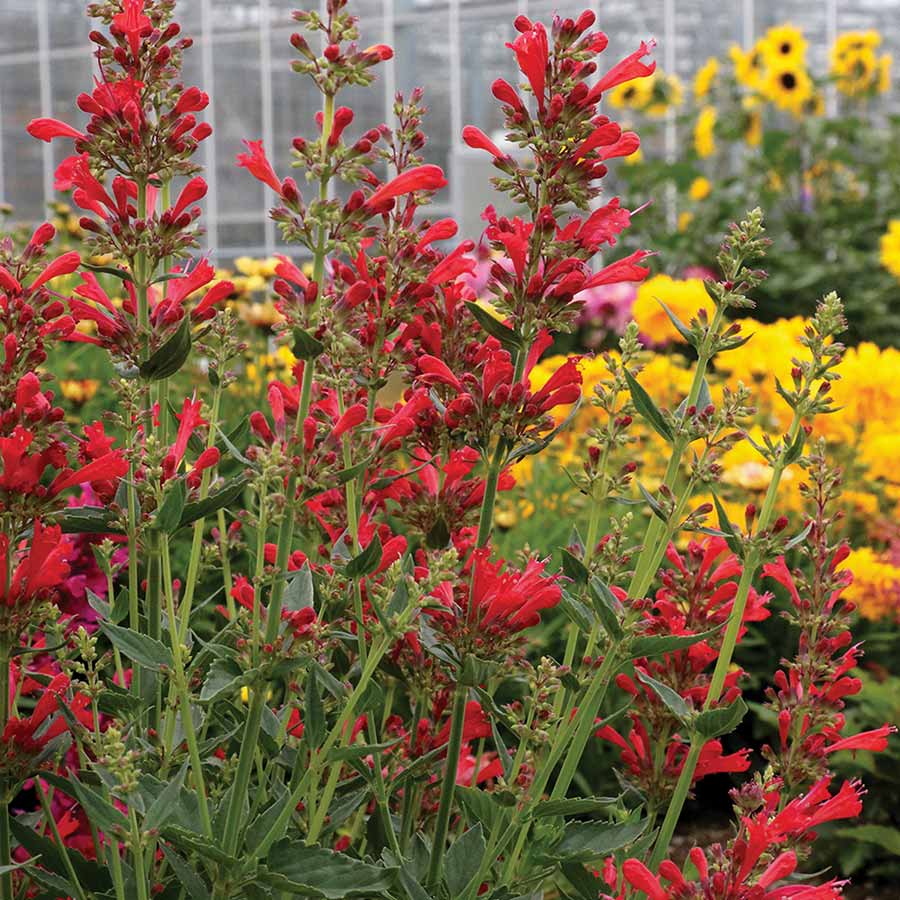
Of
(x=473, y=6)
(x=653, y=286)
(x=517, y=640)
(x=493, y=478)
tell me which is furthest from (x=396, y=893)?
(x=473, y=6)

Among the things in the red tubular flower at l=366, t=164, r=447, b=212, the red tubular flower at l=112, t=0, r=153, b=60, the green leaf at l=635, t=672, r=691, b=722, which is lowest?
the green leaf at l=635, t=672, r=691, b=722

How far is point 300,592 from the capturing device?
1.08 m

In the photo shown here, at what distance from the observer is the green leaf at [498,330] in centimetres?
103

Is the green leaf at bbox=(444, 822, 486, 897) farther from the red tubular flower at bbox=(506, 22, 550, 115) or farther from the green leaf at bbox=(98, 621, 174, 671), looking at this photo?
the red tubular flower at bbox=(506, 22, 550, 115)

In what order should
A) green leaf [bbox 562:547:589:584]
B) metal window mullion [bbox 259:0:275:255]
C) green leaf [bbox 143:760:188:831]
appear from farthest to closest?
metal window mullion [bbox 259:0:275:255] → green leaf [bbox 562:547:589:584] → green leaf [bbox 143:760:188:831]

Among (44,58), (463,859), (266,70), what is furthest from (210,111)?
(463,859)

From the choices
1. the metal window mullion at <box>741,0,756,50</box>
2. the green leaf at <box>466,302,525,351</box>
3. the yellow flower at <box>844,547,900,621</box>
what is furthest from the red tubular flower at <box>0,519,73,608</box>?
the metal window mullion at <box>741,0,756,50</box>

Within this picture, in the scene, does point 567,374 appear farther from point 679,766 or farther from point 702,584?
point 679,766

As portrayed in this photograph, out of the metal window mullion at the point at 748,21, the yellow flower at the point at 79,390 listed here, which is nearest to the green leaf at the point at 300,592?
the yellow flower at the point at 79,390

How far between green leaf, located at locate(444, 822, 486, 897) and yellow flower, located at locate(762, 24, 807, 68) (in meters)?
6.36

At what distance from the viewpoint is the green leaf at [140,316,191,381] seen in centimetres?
103

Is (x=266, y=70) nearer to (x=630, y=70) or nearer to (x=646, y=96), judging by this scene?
(x=646, y=96)

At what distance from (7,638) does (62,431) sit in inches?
6.4

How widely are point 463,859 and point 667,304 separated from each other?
2875 millimetres
